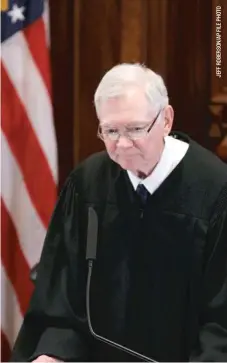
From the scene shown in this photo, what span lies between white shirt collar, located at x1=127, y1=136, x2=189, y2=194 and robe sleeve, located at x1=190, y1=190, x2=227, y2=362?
0.14 m

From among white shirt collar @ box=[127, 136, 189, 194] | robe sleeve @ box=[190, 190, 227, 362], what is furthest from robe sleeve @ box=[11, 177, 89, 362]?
robe sleeve @ box=[190, 190, 227, 362]

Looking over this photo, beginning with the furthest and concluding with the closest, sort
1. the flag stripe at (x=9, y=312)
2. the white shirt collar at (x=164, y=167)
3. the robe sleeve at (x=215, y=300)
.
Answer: the flag stripe at (x=9, y=312) < the white shirt collar at (x=164, y=167) < the robe sleeve at (x=215, y=300)

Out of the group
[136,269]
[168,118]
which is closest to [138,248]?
[136,269]

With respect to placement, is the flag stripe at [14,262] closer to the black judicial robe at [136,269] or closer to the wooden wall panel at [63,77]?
the wooden wall panel at [63,77]

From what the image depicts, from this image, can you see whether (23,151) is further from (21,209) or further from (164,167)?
(164,167)

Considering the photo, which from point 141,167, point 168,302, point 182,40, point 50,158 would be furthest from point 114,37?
point 168,302

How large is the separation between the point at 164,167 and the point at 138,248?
19 cm

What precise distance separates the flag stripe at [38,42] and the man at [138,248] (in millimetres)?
513

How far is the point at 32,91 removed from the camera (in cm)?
216

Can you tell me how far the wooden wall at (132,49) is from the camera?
2154 millimetres

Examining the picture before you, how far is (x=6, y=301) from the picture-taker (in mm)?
2244

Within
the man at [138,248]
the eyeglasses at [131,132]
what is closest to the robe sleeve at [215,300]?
the man at [138,248]

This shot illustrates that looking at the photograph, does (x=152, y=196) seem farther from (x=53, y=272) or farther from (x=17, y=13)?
(x=17, y=13)

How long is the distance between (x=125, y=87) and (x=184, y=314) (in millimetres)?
510
